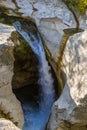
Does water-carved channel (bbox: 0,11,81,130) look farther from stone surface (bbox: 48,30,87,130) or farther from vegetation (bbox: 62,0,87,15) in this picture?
vegetation (bbox: 62,0,87,15)

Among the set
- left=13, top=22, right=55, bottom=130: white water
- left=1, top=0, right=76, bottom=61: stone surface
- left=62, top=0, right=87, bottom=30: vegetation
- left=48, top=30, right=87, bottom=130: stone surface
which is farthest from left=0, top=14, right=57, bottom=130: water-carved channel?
left=62, top=0, right=87, bottom=30: vegetation

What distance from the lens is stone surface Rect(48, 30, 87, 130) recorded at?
4.12 metres

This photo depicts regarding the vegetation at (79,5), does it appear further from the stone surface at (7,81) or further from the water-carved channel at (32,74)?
the stone surface at (7,81)

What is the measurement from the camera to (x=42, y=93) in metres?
5.08

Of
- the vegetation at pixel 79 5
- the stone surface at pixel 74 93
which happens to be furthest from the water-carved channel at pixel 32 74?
the vegetation at pixel 79 5

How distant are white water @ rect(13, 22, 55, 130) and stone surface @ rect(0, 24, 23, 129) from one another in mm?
863

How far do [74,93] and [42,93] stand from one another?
99 cm

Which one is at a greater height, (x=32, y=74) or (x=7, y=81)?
(x=7, y=81)

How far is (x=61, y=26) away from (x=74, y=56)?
2.85 feet

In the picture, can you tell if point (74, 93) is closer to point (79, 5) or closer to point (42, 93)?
point (42, 93)

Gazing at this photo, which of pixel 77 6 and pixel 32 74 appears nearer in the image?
pixel 32 74

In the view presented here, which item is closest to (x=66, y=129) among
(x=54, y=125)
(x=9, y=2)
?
(x=54, y=125)

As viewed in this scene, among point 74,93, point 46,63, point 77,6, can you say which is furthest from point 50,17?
point 74,93

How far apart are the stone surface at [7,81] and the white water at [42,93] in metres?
0.86
